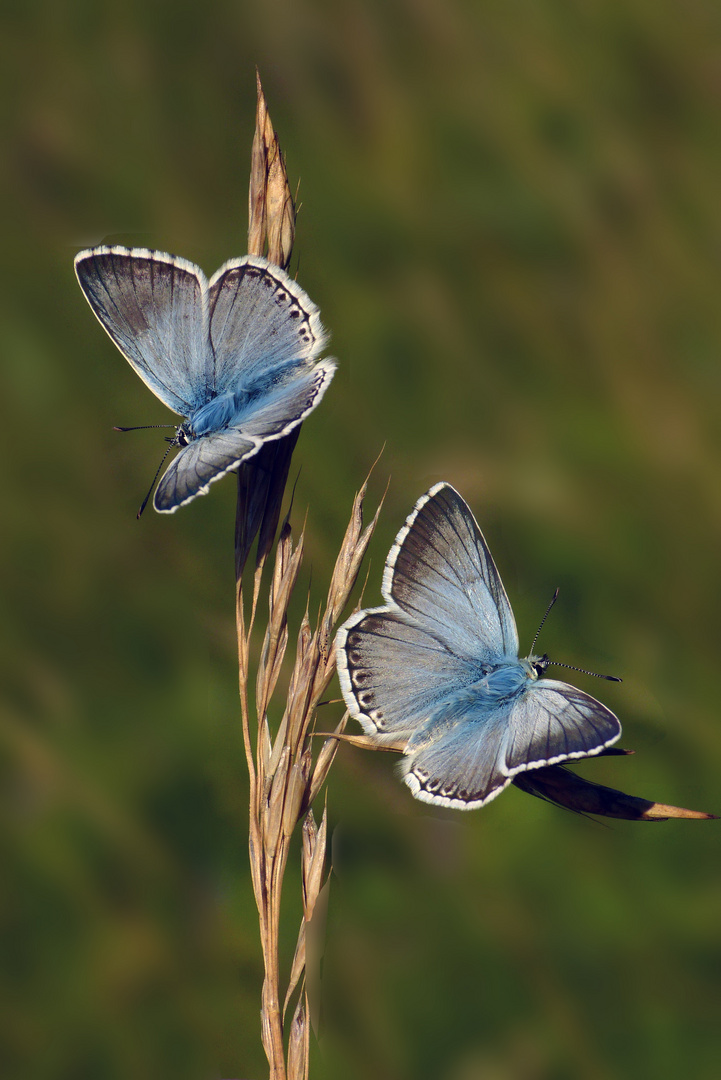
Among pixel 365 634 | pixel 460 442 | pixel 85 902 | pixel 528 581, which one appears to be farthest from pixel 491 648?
pixel 85 902

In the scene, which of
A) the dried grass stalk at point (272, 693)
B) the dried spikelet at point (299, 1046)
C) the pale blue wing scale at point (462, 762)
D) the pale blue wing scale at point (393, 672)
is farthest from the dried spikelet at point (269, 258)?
the dried spikelet at point (299, 1046)

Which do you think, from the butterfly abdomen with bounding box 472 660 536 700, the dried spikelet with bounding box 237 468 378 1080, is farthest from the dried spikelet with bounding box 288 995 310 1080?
the butterfly abdomen with bounding box 472 660 536 700

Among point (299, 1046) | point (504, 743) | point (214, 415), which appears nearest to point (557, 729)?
point (504, 743)

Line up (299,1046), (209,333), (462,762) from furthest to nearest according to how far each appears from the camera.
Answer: (209,333)
(462,762)
(299,1046)

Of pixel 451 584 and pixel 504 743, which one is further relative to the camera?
pixel 451 584

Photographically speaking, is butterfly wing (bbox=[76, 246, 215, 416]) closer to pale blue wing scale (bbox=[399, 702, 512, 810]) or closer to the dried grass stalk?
the dried grass stalk

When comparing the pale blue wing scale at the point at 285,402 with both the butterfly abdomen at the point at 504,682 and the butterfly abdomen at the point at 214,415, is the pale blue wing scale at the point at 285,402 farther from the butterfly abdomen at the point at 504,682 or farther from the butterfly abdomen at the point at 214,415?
the butterfly abdomen at the point at 504,682

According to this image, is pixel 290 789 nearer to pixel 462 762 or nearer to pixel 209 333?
pixel 462 762
